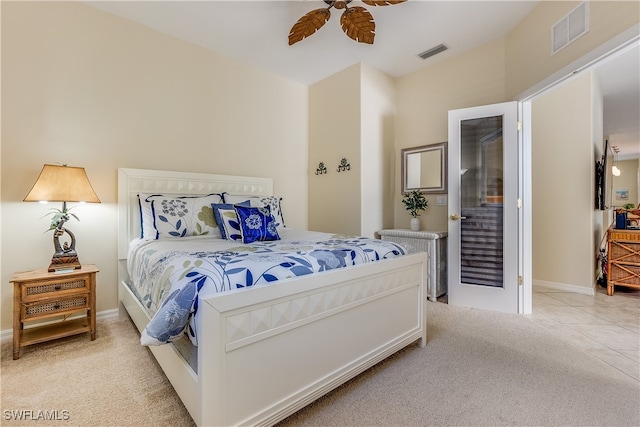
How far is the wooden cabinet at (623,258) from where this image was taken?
3199 millimetres

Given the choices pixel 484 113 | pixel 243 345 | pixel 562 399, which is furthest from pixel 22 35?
pixel 562 399

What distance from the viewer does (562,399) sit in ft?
4.93

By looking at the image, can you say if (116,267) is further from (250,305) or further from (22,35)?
(250,305)

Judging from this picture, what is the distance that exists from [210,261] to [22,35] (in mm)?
2560

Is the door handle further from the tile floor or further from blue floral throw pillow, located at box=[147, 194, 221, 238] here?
blue floral throw pillow, located at box=[147, 194, 221, 238]

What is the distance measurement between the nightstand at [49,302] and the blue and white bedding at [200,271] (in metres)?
0.40

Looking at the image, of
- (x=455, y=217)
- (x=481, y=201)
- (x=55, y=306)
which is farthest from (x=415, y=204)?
(x=55, y=306)

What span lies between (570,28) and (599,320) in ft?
8.12

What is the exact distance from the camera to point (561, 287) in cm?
348

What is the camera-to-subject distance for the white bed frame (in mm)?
1071

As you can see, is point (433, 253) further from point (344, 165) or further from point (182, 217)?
point (182, 217)

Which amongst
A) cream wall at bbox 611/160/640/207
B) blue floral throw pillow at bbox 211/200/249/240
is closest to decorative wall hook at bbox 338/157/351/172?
blue floral throw pillow at bbox 211/200/249/240

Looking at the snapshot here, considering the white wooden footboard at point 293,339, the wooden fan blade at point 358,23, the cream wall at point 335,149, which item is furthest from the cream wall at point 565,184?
the white wooden footboard at point 293,339

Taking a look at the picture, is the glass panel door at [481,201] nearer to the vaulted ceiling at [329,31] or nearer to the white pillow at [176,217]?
the vaulted ceiling at [329,31]
